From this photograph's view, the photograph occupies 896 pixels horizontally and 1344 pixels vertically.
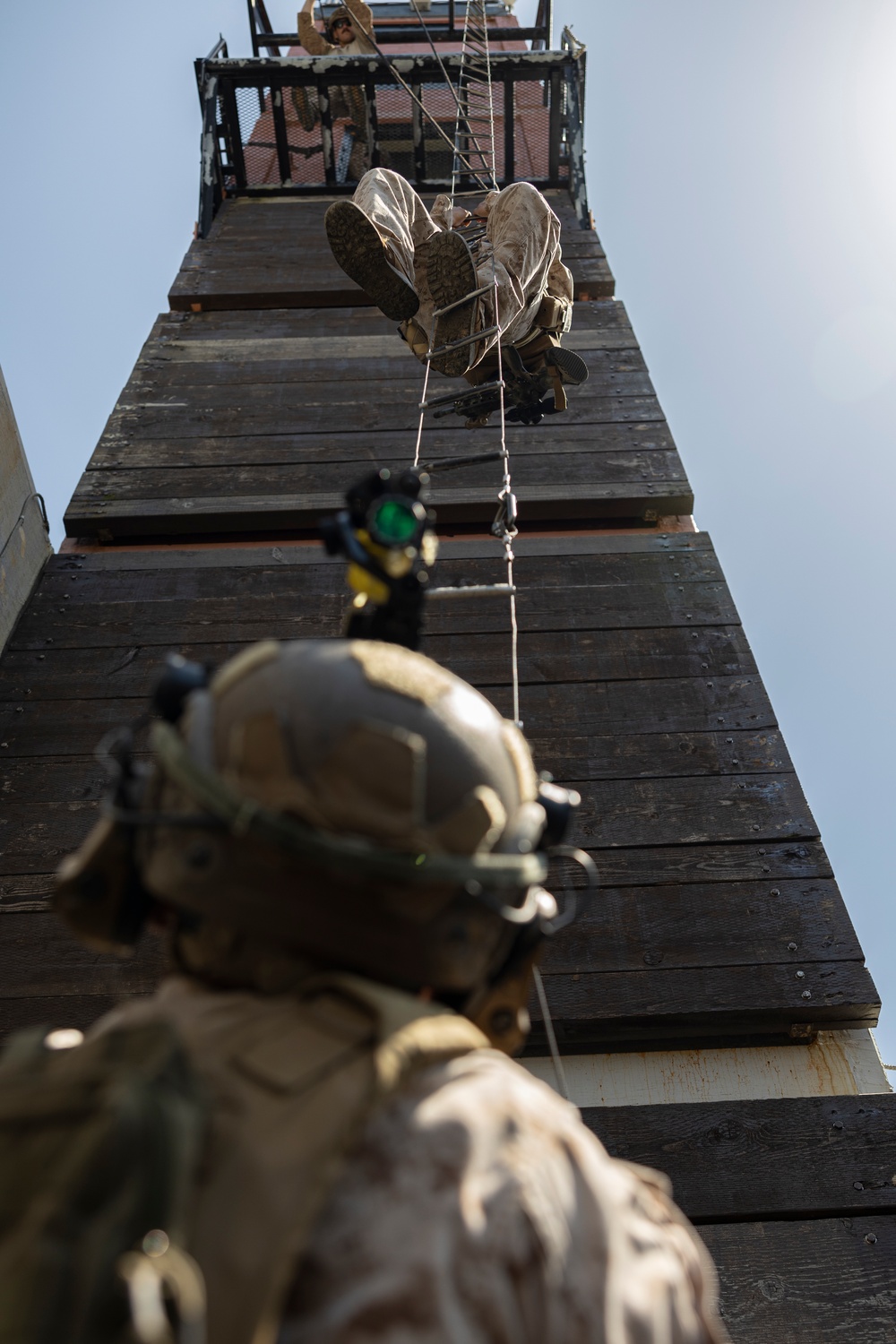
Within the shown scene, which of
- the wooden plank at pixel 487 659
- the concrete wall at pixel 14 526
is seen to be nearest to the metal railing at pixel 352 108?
the concrete wall at pixel 14 526

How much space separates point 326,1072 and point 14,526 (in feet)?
12.3

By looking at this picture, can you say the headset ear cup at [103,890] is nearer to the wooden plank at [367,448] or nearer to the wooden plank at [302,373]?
the wooden plank at [367,448]

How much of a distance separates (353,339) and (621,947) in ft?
15.3

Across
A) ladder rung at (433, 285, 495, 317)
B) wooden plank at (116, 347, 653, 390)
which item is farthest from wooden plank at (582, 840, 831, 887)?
wooden plank at (116, 347, 653, 390)

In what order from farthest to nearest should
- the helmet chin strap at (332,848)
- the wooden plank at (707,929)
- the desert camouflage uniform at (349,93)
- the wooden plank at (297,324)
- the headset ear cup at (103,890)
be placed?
1. the desert camouflage uniform at (349,93)
2. the wooden plank at (297,324)
3. the wooden plank at (707,929)
4. the headset ear cup at (103,890)
5. the helmet chin strap at (332,848)

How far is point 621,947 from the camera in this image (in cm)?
317

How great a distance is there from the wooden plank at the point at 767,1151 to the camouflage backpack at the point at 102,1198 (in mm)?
2008

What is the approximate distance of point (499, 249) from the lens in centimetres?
530

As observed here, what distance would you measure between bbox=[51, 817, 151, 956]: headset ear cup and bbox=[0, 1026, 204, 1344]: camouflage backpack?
1.18 ft

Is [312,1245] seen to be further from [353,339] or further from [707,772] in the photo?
[353,339]

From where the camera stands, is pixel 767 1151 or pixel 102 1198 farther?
pixel 767 1151

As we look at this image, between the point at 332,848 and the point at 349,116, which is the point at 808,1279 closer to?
the point at 332,848

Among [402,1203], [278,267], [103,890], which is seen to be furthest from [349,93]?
[402,1203]

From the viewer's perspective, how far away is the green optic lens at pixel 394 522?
5.62ft
